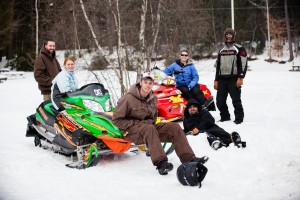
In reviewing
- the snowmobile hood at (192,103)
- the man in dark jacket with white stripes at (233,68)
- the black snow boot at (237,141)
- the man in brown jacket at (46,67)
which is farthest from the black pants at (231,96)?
the man in brown jacket at (46,67)

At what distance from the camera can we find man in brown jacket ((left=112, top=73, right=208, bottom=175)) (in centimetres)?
526

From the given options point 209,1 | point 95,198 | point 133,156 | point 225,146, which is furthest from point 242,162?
A: point 209,1

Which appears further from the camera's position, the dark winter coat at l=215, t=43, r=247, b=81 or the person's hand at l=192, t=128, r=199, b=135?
the dark winter coat at l=215, t=43, r=247, b=81

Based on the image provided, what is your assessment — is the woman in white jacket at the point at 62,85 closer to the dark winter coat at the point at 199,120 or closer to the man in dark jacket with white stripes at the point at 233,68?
the dark winter coat at the point at 199,120

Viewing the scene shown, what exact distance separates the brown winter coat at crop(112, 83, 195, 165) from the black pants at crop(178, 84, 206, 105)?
322 centimetres

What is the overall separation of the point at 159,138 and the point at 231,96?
3.39m

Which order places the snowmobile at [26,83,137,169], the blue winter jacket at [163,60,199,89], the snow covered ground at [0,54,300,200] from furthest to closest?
the blue winter jacket at [163,60,199,89] < the snowmobile at [26,83,137,169] < the snow covered ground at [0,54,300,200]

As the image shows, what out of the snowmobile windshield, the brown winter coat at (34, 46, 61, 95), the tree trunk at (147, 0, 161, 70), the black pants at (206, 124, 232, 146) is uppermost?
the tree trunk at (147, 0, 161, 70)

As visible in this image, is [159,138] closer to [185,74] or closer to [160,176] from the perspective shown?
[160,176]

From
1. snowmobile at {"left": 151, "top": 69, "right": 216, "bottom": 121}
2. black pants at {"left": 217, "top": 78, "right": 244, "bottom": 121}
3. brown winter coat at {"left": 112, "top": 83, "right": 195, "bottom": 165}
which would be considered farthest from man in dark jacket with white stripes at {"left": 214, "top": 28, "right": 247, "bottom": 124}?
brown winter coat at {"left": 112, "top": 83, "right": 195, "bottom": 165}

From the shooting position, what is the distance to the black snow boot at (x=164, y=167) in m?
→ 5.21

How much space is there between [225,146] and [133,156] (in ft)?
4.59

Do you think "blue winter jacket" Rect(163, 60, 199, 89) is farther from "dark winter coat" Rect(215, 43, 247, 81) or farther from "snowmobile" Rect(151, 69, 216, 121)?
"dark winter coat" Rect(215, 43, 247, 81)

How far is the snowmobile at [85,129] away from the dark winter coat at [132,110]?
0.19m
